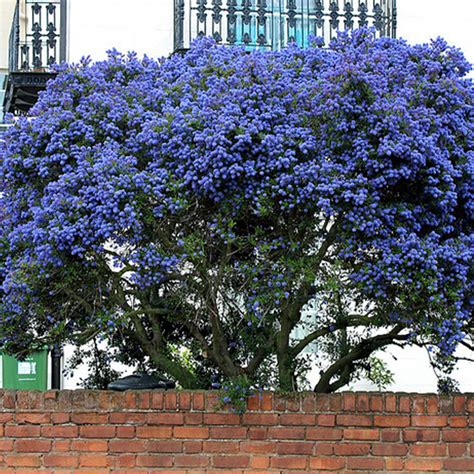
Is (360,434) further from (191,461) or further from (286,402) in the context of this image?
(191,461)

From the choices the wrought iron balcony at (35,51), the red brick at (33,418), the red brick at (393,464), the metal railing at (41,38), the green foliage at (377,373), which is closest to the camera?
the red brick at (393,464)

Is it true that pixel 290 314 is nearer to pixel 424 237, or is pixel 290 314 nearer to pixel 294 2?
pixel 424 237

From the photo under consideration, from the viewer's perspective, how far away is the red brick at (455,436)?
768 centimetres

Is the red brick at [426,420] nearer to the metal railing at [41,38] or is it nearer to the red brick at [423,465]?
the red brick at [423,465]

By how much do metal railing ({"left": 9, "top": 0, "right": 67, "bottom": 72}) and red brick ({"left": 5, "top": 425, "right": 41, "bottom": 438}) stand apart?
6219mm

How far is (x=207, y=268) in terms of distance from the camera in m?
7.51

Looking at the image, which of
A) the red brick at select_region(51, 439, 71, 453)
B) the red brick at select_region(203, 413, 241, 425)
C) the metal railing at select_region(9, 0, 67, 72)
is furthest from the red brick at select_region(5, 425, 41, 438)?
the metal railing at select_region(9, 0, 67, 72)

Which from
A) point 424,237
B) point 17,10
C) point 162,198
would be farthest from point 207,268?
point 17,10

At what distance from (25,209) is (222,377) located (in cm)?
219

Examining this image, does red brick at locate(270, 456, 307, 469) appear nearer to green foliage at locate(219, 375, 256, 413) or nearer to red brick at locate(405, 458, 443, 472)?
green foliage at locate(219, 375, 256, 413)

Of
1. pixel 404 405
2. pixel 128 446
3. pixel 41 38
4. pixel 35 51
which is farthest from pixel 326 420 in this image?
pixel 41 38

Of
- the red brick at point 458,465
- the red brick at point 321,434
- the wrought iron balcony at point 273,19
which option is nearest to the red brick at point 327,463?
the red brick at point 321,434

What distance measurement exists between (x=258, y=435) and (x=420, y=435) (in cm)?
118

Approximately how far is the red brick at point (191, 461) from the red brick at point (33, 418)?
1.00 meters
